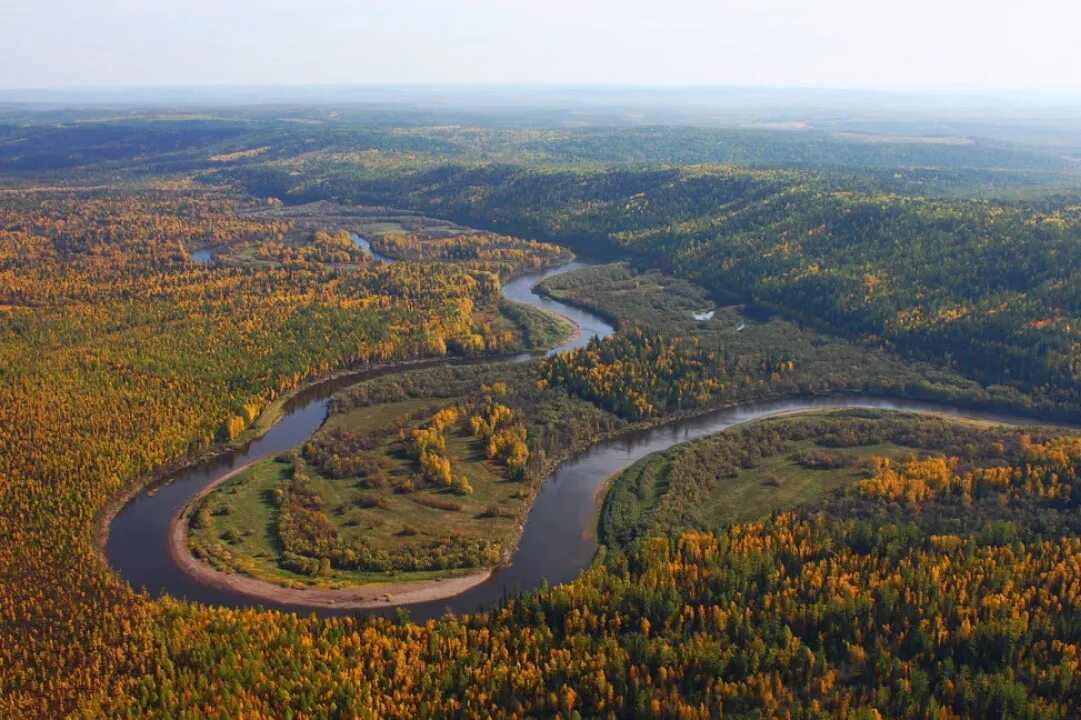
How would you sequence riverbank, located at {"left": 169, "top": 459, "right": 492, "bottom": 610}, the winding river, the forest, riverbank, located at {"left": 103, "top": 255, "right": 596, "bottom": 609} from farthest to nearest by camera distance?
the winding river
riverbank, located at {"left": 103, "top": 255, "right": 596, "bottom": 609}
riverbank, located at {"left": 169, "top": 459, "right": 492, "bottom": 610}
the forest

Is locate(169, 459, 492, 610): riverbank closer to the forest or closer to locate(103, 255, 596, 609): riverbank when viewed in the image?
locate(103, 255, 596, 609): riverbank

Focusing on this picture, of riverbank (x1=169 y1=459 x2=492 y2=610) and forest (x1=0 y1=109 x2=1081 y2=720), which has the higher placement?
forest (x1=0 y1=109 x2=1081 y2=720)

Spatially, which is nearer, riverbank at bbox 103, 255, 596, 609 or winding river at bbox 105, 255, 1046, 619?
riverbank at bbox 103, 255, 596, 609

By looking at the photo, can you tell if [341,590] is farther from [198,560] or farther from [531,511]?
[531,511]

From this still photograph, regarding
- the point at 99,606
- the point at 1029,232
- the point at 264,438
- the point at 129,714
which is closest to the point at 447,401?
the point at 264,438

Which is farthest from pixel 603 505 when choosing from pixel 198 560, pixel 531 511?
pixel 198 560

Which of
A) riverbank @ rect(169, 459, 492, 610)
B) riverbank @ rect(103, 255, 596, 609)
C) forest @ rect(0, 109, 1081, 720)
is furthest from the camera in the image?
riverbank @ rect(103, 255, 596, 609)

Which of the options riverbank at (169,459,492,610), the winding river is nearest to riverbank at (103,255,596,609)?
riverbank at (169,459,492,610)
